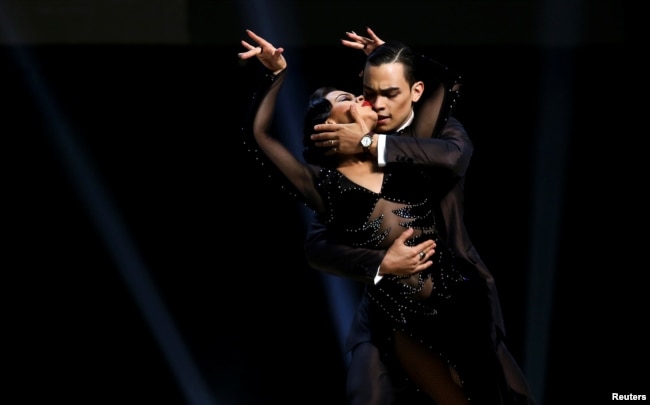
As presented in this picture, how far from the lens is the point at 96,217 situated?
13.8 ft

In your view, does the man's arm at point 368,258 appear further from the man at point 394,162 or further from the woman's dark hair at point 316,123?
the woman's dark hair at point 316,123

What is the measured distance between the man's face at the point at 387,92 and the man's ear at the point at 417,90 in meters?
0.02

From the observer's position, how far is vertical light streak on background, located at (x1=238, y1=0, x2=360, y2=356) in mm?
4121

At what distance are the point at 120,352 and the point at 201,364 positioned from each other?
0.34m

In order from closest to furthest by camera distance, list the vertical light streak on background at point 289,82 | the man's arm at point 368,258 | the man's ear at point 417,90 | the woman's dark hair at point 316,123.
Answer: the man's arm at point 368,258 < the woman's dark hair at point 316,123 < the man's ear at point 417,90 < the vertical light streak on background at point 289,82

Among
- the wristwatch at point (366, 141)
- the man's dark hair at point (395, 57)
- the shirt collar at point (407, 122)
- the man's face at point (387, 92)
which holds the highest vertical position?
the man's dark hair at point (395, 57)

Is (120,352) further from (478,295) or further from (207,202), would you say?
(478,295)

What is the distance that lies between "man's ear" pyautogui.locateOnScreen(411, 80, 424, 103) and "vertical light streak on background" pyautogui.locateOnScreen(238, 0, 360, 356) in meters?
1.01

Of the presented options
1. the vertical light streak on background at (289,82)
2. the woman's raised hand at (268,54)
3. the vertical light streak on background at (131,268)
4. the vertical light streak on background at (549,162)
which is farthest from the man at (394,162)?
the vertical light streak on background at (131,268)

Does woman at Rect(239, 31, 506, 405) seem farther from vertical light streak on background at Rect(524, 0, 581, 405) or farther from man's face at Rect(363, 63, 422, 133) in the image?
vertical light streak on background at Rect(524, 0, 581, 405)

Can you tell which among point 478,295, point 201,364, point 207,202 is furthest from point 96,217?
point 478,295

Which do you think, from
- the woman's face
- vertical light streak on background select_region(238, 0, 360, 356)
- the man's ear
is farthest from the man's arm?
vertical light streak on background select_region(238, 0, 360, 356)

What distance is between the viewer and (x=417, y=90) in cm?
320

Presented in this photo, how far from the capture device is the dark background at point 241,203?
4125 millimetres
